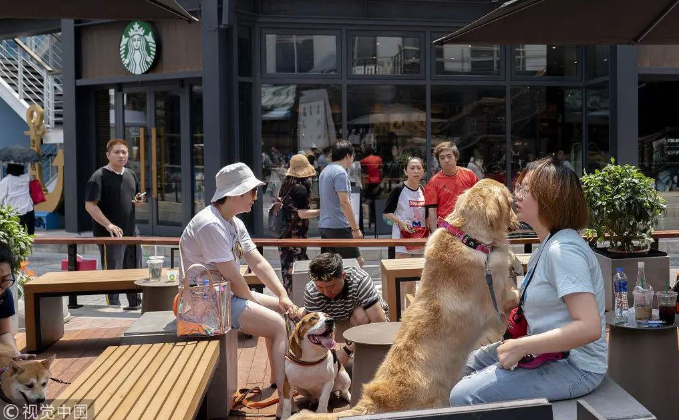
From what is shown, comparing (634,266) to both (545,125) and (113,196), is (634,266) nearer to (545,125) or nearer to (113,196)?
(113,196)

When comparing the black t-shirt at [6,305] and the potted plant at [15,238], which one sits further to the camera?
the potted plant at [15,238]

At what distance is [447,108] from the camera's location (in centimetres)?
1552

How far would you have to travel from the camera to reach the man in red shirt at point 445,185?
8305mm

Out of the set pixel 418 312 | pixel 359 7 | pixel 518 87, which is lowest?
pixel 418 312

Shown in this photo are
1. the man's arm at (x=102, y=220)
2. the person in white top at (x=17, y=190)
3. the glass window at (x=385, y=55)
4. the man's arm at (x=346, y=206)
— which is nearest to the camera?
the man's arm at (x=346, y=206)

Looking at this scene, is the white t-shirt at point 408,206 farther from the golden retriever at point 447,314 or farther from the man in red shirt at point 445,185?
the golden retriever at point 447,314

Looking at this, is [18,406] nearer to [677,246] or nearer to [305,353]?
[305,353]

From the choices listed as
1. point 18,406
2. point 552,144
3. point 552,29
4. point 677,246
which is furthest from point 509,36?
point 552,144

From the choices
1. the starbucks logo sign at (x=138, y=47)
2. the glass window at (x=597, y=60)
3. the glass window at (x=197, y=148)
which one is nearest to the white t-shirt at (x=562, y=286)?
the glass window at (x=197, y=148)

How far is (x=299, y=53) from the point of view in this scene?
15.0m

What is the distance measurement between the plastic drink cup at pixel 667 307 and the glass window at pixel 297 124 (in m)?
10.7

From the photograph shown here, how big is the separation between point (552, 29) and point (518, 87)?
9924 millimetres

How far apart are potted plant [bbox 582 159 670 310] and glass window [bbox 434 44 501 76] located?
8.35 metres

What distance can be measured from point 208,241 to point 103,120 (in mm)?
12474
